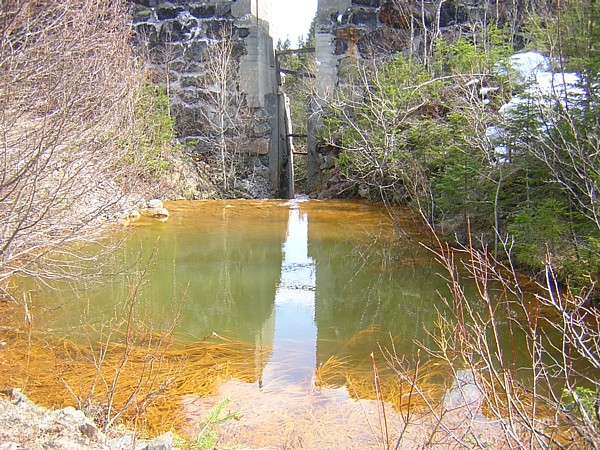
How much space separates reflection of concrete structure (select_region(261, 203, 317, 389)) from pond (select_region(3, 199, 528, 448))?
1 cm

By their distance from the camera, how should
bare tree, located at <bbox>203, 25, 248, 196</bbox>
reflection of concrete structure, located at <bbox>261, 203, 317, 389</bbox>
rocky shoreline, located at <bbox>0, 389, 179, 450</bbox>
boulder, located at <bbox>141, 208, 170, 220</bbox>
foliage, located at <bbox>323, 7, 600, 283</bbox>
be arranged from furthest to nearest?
bare tree, located at <bbox>203, 25, 248, 196</bbox> → boulder, located at <bbox>141, 208, 170, 220</bbox> → foliage, located at <bbox>323, 7, 600, 283</bbox> → reflection of concrete structure, located at <bbox>261, 203, 317, 389</bbox> → rocky shoreline, located at <bbox>0, 389, 179, 450</bbox>

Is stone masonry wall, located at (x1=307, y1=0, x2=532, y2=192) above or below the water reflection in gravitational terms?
above

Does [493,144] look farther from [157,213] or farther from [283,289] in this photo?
[157,213]

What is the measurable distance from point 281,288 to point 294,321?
1.11 meters

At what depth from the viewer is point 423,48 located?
13.3m

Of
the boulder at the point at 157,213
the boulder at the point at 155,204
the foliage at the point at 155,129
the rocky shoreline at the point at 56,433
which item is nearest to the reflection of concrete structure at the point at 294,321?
the rocky shoreline at the point at 56,433

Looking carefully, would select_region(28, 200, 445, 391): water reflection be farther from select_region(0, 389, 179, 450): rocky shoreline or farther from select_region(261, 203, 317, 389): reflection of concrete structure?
select_region(0, 389, 179, 450): rocky shoreline

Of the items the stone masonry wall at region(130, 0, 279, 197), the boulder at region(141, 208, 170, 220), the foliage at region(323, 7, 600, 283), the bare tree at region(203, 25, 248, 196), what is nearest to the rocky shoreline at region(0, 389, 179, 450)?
the foliage at region(323, 7, 600, 283)

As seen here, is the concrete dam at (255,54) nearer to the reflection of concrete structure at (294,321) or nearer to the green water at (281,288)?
the green water at (281,288)

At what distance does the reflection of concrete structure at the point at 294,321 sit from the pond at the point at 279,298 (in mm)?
13

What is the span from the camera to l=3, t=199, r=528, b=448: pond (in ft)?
14.6

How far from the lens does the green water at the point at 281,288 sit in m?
5.24

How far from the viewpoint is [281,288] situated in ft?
22.2

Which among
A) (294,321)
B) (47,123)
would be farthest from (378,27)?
(47,123)
